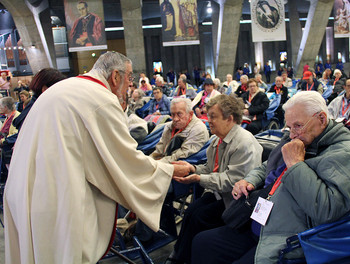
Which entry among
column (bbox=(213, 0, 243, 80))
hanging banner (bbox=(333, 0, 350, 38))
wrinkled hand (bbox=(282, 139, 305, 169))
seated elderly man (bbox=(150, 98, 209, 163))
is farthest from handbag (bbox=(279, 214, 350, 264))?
column (bbox=(213, 0, 243, 80))

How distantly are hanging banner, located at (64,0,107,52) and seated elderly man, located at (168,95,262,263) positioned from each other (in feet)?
38.7

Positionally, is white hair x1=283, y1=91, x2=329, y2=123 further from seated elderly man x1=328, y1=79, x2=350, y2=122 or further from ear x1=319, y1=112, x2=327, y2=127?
seated elderly man x1=328, y1=79, x2=350, y2=122

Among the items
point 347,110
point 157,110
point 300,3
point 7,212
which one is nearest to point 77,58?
point 300,3

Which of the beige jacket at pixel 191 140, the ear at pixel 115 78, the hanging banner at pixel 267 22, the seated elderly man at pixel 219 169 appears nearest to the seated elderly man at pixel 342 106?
the beige jacket at pixel 191 140

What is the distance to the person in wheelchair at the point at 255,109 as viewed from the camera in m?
6.83

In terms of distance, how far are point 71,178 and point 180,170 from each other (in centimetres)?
107

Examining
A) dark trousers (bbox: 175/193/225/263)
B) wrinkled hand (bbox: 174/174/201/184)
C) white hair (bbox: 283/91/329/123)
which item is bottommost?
dark trousers (bbox: 175/193/225/263)

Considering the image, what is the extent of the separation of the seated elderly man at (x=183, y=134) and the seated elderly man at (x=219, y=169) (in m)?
0.57

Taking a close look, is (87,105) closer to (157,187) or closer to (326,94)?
(157,187)

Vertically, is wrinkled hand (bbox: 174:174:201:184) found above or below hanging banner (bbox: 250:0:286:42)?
below

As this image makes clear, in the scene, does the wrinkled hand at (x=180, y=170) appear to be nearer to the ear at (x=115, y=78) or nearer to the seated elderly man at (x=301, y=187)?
the seated elderly man at (x=301, y=187)

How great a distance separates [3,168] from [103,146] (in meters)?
5.36

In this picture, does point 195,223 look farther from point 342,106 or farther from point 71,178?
point 342,106

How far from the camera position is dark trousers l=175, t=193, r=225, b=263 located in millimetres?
2764
